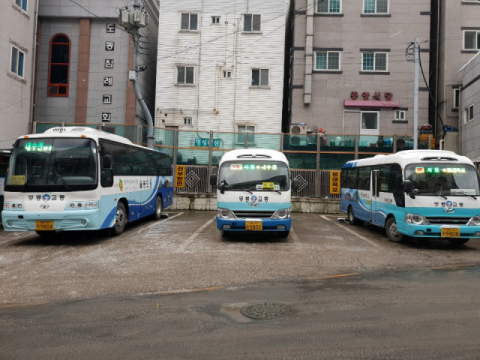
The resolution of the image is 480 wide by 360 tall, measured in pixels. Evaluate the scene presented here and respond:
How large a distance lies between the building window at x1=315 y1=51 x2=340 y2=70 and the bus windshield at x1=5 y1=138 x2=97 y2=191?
17.8 metres

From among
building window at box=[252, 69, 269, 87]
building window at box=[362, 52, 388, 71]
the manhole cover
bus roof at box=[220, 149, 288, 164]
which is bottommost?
the manhole cover

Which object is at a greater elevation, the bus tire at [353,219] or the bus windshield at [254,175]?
the bus windshield at [254,175]

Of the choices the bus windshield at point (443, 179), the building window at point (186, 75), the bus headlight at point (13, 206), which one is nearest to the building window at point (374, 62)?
the building window at point (186, 75)

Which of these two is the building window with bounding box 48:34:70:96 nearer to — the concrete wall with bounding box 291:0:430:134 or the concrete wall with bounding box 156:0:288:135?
the concrete wall with bounding box 156:0:288:135

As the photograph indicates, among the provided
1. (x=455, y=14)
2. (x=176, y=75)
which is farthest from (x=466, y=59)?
(x=176, y=75)

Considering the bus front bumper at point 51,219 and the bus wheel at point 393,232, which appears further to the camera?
the bus wheel at point 393,232

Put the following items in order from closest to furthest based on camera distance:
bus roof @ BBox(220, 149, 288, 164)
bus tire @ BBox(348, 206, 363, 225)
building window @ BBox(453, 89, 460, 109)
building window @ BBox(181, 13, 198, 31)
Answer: bus roof @ BBox(220, 149, 288, 164) → bus tire @ BBox(348, 206, 363, 225) → building window @ BBox(453, 89, 460, 109) → building window @ BBox(181, 13, 198, 31)

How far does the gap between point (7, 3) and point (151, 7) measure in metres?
10.9

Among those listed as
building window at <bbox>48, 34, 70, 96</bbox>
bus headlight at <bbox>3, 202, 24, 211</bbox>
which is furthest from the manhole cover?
building window at <bbox>48, 34, 70, 96</bbox>

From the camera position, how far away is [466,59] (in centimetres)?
2338

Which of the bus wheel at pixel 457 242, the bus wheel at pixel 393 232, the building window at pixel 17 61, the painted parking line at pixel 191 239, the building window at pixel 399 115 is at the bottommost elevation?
the painted parking line at pixel 191 239

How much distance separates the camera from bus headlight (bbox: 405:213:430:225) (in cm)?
961

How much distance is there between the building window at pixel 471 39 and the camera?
23.5 meters

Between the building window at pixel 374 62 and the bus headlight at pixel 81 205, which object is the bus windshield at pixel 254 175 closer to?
the bus headlight at pixel 81 205
